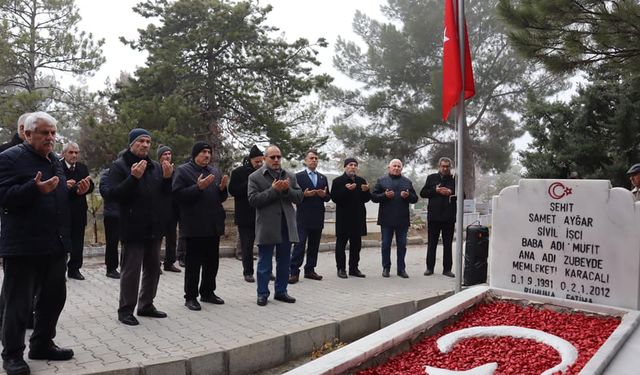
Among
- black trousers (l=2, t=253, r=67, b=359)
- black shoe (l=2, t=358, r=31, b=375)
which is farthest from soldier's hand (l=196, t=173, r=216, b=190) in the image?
black shoe (l=2, t=358, r=31, b=375)

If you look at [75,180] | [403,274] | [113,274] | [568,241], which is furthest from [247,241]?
[568,241]

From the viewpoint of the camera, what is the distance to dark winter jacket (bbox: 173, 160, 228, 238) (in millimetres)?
5199

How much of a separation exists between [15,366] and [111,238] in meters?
3.97

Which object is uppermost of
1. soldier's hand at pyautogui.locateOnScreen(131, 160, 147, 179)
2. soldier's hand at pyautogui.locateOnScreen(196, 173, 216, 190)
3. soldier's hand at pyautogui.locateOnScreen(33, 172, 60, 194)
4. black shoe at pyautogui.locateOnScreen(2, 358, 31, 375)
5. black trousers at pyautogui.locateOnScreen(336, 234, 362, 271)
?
soldier's hand at pyautogui.locateOnScreen(131, 160, 147, 179)

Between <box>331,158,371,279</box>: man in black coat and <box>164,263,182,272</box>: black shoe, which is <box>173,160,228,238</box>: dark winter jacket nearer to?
<box>331,158,371,279</box>: man in black coat

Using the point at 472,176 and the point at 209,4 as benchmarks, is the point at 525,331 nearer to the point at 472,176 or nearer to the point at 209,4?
the point at 209,4

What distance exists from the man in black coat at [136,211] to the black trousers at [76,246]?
222cm

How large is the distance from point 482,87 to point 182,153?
52.9ft

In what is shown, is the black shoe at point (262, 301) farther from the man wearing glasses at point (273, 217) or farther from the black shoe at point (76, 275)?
the black shoe at point (76, 275)

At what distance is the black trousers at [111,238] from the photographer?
7.05 m

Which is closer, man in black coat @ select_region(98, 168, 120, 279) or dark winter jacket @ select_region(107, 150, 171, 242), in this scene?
dark winter jacket @ select_region(107, 150, 171, 242)

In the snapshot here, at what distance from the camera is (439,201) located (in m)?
7.64

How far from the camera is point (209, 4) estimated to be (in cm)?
1312

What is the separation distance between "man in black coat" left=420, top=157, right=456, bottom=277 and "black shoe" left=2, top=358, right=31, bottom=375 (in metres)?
5.80
